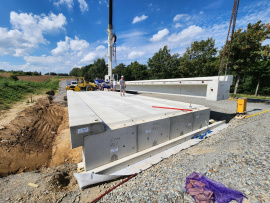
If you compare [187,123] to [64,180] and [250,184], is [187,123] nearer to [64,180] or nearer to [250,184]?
[250,184]

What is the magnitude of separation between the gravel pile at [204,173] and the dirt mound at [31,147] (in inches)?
134

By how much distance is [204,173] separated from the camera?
2.64m

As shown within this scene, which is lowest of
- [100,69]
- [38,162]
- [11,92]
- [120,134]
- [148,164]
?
[38,162]

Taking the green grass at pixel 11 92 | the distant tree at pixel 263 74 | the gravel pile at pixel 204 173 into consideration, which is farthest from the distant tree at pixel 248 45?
the green grass at pixel 11 92

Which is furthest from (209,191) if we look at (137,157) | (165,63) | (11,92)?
(165,63)

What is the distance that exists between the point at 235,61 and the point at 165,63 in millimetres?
18460

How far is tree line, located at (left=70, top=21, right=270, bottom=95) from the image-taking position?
11.5m

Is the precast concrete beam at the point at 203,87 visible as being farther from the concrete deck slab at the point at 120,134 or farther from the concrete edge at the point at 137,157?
the concrete edge at the point at 137,157

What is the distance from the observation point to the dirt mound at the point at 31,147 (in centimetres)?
492

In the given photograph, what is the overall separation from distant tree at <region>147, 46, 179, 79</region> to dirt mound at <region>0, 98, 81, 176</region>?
1050 inches

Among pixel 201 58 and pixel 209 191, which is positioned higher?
pixel 201 58

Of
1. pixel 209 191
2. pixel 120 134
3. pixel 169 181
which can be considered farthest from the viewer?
pixel 120 134

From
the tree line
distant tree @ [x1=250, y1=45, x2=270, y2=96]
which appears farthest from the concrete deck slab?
distant tree @ [x1=250, y1=45, x2=270, y2=96]

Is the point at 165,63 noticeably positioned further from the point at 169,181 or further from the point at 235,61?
the point at 169,181
